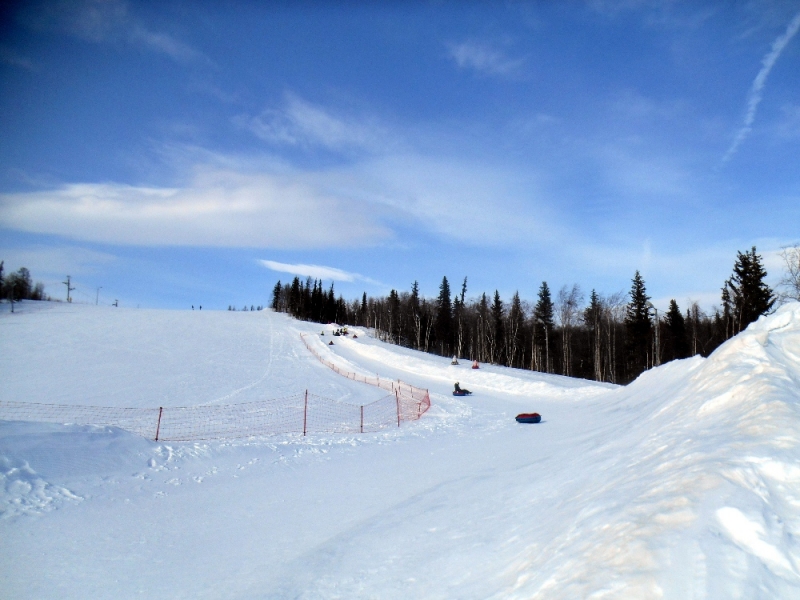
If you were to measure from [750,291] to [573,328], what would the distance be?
34.7 m

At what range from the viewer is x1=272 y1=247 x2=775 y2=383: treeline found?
43438 millimetres

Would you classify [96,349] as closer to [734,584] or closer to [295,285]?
[734,584]

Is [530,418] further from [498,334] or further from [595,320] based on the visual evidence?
[498,334]

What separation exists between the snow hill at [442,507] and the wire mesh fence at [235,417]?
10.8 feet

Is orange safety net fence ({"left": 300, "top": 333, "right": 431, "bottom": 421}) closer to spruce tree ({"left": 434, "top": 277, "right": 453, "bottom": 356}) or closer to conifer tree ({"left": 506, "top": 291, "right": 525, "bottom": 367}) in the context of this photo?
conifer tree ({"left": 506, "top": 291, "right": 525, "bottom": 367})

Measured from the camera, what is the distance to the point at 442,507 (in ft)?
23.9

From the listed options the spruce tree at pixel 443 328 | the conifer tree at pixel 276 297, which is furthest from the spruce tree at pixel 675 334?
the conifer tree at pixel 276 297

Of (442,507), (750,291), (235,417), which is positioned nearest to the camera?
(442,507)

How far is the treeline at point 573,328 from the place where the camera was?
43438 millimetres

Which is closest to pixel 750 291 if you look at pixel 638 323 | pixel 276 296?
pixel 638 323

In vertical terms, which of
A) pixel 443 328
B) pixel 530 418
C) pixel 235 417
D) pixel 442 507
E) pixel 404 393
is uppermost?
pixel 443 328

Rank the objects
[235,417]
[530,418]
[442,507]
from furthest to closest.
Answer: [235,417]
[530,418]
[442,507]

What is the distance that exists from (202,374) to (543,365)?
1914 inches

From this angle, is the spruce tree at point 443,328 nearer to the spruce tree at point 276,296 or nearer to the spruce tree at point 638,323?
the spruce tree at point 638,323
